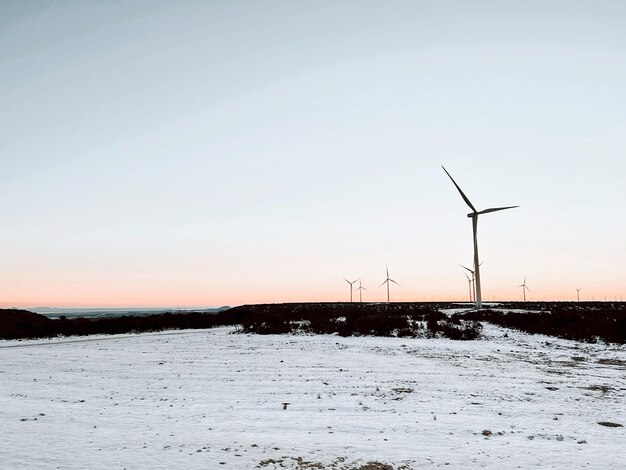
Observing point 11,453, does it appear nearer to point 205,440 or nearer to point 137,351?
point 205,440

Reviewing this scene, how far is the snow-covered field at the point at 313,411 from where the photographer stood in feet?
19.2

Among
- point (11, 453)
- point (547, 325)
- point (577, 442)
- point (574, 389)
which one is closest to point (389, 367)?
point (574, 389)

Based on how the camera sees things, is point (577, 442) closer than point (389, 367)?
Yes

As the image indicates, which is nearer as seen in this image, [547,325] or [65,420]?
[65,420]

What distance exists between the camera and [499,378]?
37.7 feet

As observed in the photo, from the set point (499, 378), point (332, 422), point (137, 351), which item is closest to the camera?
point (332, 422)

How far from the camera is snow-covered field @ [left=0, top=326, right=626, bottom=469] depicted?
5867 millimetres

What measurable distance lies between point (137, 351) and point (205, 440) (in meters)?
13.1

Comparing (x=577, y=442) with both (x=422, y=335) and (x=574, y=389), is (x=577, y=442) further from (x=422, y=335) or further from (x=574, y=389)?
(x=422, y=335)

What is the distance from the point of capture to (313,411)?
816 cm

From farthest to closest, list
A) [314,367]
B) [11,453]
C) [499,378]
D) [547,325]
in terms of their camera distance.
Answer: [547,325] < [314,367] < [499,378] < [11,453]

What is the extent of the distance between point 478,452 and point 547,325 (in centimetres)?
2249

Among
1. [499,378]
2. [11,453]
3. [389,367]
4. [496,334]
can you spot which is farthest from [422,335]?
[11,453]

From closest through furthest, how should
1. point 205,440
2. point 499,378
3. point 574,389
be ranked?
1. point 205,440
2. point 574,389
3. point 499,378
